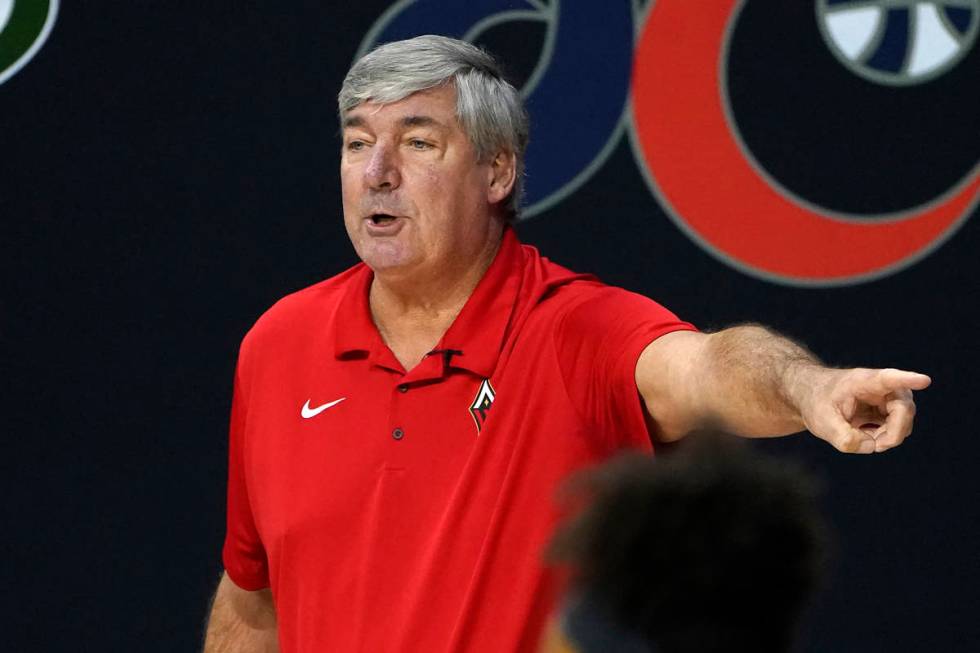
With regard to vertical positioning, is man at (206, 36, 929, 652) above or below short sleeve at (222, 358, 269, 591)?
above

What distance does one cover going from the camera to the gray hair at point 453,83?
7.28ft

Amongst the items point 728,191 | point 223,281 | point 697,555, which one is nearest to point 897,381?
point 697,555

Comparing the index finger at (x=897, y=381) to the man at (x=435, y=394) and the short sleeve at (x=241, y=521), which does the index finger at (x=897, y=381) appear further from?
the short sleeve at (x=241, y=521)

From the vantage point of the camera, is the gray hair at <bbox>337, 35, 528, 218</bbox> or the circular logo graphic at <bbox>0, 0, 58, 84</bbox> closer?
the gray hair at <bbox>337, 35, 528, 218</bbox>

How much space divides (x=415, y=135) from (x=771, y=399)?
0.78 m

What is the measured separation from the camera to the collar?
209 centimetres

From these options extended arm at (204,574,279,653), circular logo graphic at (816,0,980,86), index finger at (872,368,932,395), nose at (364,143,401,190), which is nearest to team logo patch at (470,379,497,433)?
nose at (364,143,401,190)


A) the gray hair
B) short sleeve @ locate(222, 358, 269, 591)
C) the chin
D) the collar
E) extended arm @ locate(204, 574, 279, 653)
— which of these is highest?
the gray hair

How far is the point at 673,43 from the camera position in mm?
3004

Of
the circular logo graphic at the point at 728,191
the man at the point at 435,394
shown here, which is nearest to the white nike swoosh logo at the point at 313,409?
the man at the point at 435,394

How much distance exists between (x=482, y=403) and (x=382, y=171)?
1.24ft

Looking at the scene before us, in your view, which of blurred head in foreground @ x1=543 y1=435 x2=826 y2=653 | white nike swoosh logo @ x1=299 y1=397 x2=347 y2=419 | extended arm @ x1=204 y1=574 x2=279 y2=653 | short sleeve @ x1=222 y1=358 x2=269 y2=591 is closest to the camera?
blurred head in foreground @ x1=543 y1=435 x2=826 y2=653

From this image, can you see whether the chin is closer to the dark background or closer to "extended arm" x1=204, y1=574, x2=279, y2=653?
"extended arm" x1=204, y1=574, x2=279, y2=653

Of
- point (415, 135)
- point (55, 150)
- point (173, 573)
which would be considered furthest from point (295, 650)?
point (55, 150)
